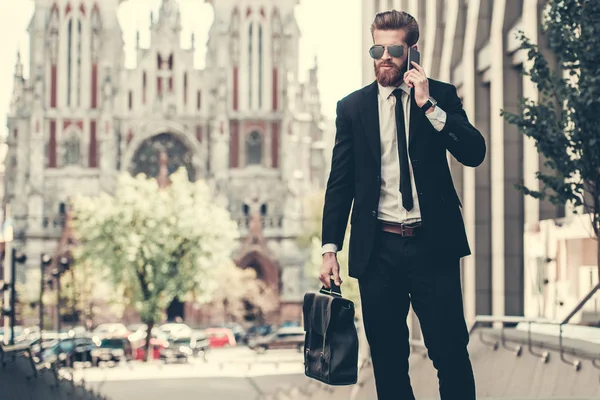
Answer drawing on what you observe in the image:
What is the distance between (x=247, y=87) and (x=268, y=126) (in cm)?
297

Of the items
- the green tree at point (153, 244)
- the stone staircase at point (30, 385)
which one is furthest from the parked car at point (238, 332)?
the stone staircase at point (30, 385)

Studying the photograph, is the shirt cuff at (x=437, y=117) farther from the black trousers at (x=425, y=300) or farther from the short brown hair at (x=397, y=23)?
the black trousers at (x=425, y=300)

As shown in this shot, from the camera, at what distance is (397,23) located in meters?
5.97

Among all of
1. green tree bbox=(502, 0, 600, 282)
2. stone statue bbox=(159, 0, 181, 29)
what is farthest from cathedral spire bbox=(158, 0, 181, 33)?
green tree bbox=(502, 0, 600, 282)

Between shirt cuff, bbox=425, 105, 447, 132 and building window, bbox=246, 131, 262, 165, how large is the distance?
8598cm

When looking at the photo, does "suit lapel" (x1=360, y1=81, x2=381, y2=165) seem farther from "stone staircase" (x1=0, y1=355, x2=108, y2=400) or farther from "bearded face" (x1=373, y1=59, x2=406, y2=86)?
"stone staircase" (x1=0, y1=355, x2=108, y2=400)

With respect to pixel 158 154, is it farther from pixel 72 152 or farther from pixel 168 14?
pixel 168 14

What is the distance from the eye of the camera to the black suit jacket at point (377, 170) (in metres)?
5.89

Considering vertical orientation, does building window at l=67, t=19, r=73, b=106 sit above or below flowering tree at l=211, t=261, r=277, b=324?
above

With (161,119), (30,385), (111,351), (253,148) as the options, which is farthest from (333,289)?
(253,148)

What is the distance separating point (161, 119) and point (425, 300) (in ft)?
282

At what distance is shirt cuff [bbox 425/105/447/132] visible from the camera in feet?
19.2

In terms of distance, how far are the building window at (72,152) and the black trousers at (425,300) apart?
86.2 m

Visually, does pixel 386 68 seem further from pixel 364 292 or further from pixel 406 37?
pixel 364 292
